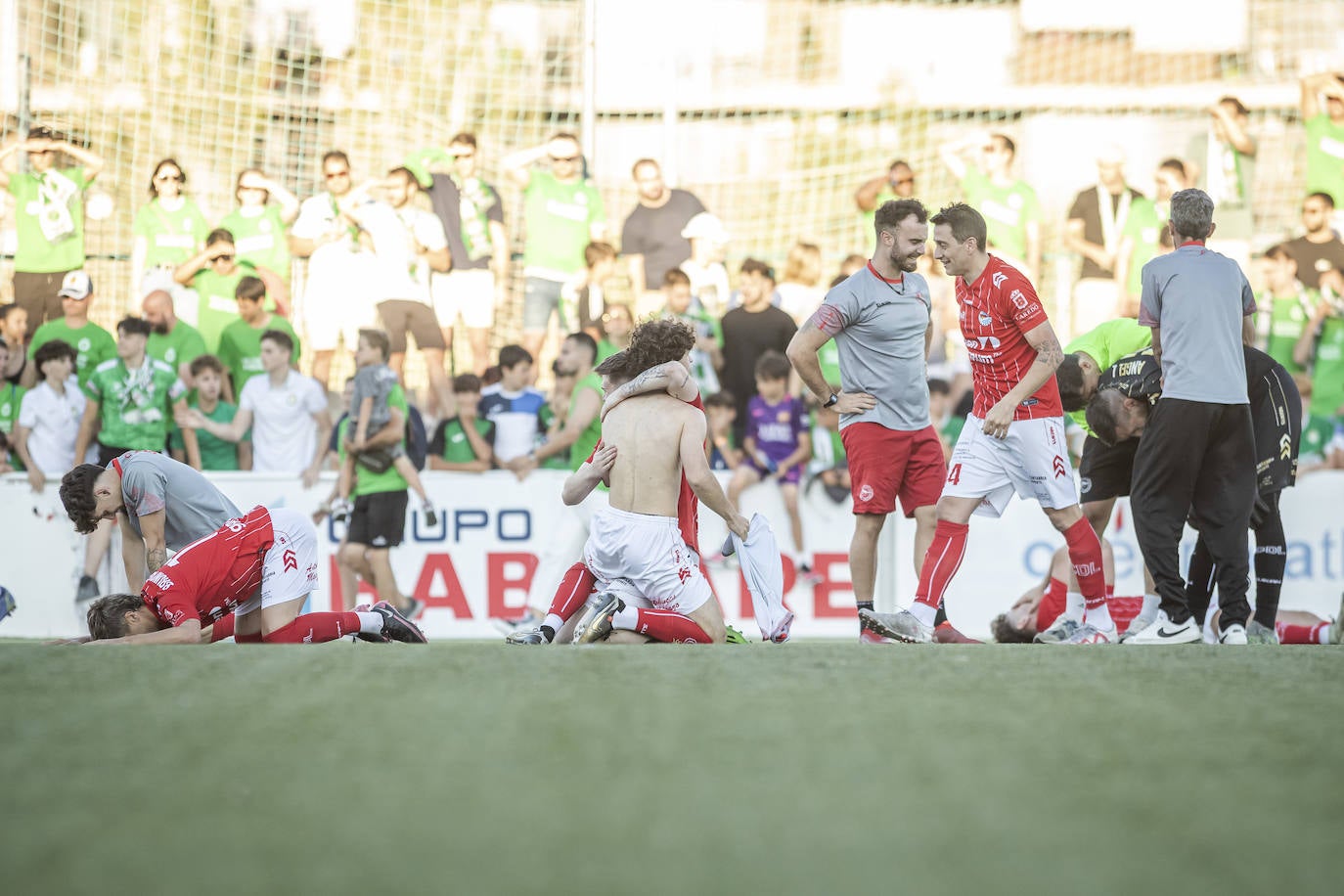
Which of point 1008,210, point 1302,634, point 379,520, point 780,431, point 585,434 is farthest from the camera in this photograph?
point 1008,210

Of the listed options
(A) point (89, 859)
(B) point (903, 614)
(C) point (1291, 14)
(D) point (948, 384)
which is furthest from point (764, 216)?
(A) point (89, 859)

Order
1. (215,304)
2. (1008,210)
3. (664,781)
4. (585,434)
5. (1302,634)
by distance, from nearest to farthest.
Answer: (664,781) → (1302,634) → (585,434) → (215,304) → (1008,210)

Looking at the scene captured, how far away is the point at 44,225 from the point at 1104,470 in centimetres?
829

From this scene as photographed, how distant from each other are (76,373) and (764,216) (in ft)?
19.3

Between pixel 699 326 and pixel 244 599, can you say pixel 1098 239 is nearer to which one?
pixel 699 326

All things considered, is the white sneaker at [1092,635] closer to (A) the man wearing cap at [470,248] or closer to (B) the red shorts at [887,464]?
(B) the red shorts at [887,464]

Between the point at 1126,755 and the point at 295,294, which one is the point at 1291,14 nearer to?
the point at 295,294

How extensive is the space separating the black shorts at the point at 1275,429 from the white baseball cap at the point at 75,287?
27.3 ft

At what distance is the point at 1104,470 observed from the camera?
7.52 meters

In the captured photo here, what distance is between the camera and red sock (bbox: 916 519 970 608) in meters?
6.45

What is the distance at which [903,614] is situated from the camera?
6.38 metres

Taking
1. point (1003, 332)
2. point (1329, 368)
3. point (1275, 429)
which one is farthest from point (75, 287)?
point (1329, 368)

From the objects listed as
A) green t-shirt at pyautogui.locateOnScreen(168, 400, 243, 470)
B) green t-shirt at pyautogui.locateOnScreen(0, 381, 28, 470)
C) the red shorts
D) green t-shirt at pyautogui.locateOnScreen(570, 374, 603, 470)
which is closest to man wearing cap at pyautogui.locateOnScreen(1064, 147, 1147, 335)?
green t-shirt at pyautogui.locateOnScreen(570, 374, 603, 470)

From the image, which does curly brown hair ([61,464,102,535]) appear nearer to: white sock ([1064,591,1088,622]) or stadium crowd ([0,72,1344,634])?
stadium crowd ([0,72,1344,634])
